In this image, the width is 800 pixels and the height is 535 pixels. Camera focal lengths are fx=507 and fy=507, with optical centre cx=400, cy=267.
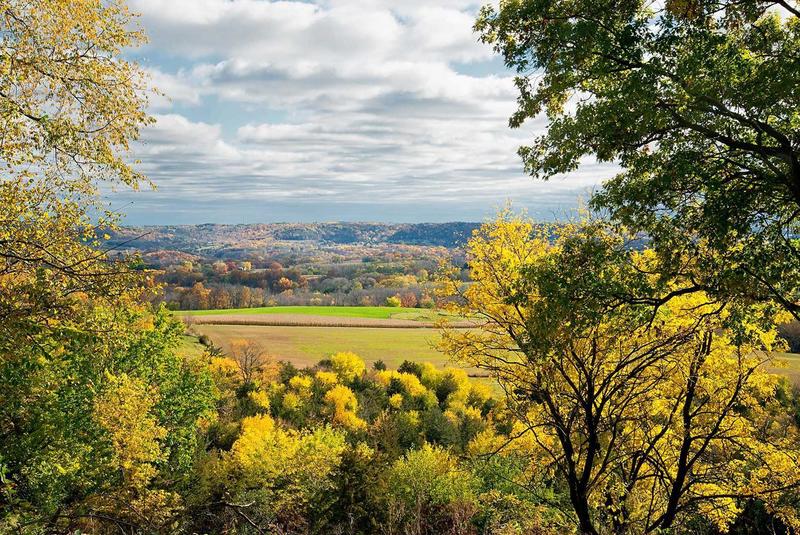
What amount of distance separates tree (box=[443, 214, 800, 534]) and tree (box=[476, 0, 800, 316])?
3.54ft

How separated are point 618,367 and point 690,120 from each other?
4807 mm

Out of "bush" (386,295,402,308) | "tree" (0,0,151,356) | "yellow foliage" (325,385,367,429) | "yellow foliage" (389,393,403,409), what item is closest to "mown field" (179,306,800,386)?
"yellow foliage" (389,393,403,409)

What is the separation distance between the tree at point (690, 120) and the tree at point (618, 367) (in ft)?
3.54

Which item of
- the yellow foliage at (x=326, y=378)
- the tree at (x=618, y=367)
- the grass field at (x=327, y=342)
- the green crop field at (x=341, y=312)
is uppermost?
the tree at (x=618, y=367)

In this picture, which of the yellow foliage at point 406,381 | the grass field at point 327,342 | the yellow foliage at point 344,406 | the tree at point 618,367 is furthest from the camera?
the grass field at point 327,342

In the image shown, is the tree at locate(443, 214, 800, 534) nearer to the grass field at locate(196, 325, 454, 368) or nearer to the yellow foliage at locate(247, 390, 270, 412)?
the yellow foliage at locate(247, 390, 270, 412)

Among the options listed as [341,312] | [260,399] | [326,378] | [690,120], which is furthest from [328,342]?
[690,120]

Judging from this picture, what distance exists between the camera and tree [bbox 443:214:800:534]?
8.52 m

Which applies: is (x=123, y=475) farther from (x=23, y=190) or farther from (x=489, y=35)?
(x=489, y=35)

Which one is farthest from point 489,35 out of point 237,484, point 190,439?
point 237,484

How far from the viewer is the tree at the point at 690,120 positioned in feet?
21.4

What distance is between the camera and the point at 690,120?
21.9ft

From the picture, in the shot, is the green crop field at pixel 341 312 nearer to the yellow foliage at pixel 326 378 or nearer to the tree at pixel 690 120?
the yellow foliage at pixel 326 378

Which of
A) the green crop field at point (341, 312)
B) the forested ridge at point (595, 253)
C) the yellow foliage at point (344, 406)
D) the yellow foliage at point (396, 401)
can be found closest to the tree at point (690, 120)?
the forested ridge at point (595, 253)
